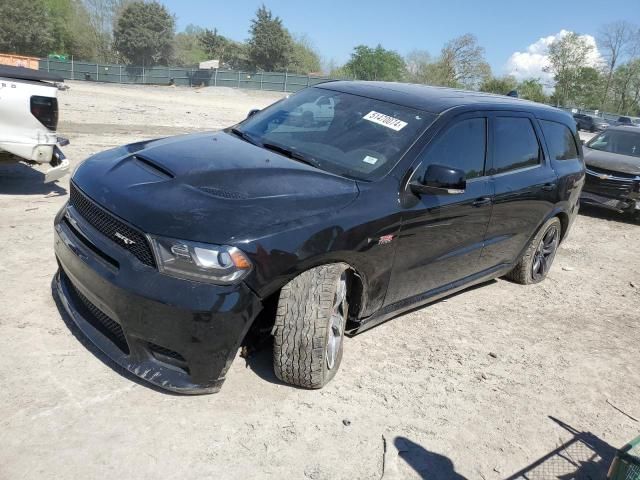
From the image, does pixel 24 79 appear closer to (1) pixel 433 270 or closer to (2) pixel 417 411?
(1) pixel 433 270

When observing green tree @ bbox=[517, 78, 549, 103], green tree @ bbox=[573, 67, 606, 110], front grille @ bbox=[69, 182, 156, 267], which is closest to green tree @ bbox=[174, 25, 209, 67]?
green tree @ bbox=[517, 78, 549, 103]

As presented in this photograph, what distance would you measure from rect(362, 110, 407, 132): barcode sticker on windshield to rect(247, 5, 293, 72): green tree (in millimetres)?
64133

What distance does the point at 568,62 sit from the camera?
7000 centimetres

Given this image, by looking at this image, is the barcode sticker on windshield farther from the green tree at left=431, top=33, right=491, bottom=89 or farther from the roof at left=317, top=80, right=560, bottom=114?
the green tree at left=431, top=33, right=491, bottom=89

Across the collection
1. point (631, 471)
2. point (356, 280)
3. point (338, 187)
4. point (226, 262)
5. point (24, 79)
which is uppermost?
point (24, 79)

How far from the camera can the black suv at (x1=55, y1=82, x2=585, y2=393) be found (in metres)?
2.81

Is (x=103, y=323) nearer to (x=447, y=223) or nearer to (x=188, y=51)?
(x=447, y=223)

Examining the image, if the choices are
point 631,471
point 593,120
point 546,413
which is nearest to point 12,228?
point 546,413

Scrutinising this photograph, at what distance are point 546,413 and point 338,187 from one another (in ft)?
6.34

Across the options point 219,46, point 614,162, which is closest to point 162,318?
point 614,162

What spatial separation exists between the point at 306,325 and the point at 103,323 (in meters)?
1.14

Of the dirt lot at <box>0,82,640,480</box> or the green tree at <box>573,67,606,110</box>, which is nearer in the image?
the dirt lot at <box>0,82,640,480</box>

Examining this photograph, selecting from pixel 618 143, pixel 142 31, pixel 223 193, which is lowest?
pixel 223 193

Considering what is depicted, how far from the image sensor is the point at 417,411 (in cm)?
338
